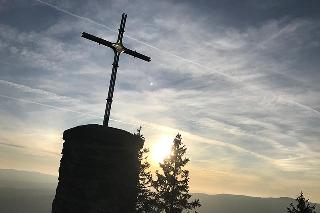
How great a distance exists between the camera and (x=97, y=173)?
5.50 m

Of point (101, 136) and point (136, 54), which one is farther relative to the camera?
point (136, 54)

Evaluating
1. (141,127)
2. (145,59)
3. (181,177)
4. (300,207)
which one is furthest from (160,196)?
(145,59)

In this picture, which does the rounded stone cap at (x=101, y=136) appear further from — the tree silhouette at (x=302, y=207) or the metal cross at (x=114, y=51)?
the tree silhouette at (x=302, y=207)

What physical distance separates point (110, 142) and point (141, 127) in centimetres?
2302

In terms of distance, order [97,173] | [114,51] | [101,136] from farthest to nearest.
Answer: [114,51], [101,136], [97,173]

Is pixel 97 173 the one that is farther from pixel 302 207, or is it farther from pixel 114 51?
pixel 302 207

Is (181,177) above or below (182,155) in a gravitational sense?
below

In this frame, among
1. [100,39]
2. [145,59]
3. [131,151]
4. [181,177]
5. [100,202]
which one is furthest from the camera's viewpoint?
[181,177]

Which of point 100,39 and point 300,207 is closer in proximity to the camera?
point 100,39

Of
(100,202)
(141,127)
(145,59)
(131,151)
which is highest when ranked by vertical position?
(141,127)

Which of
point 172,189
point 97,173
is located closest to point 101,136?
point 97,173

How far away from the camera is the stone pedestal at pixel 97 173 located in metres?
5.47

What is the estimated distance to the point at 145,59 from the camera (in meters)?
7.43

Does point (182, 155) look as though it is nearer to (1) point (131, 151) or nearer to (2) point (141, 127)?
(2) point (141, 127)
